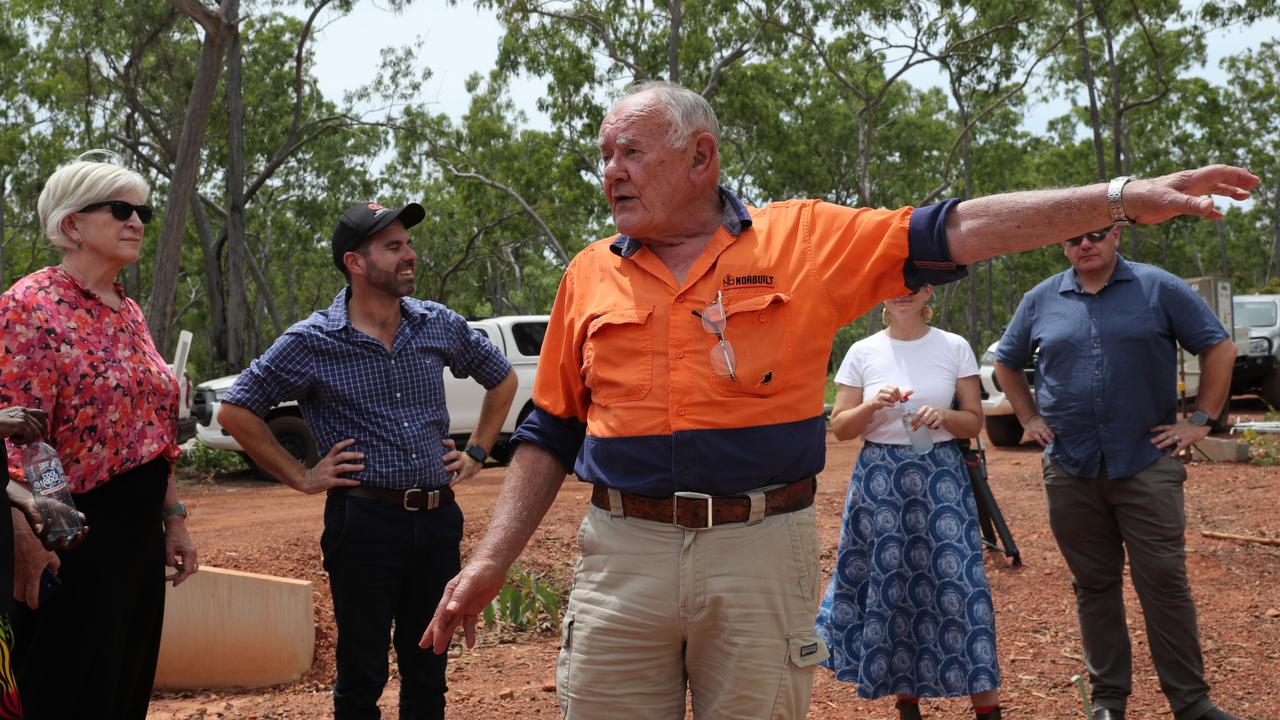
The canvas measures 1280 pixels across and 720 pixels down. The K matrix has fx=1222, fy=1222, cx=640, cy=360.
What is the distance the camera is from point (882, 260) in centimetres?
273

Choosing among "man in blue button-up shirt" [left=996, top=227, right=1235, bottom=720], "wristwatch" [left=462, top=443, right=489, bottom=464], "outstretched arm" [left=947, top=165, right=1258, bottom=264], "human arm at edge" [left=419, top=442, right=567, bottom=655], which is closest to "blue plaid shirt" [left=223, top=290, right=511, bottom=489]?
"wristwatch" [left=462, top=443, right=489, bottom=464]

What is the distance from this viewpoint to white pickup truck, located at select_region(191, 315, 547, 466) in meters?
13.5

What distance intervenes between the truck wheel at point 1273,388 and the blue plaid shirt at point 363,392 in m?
18.3

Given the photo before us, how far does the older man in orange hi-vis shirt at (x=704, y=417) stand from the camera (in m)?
2.70

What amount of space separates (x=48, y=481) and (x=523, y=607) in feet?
12.3

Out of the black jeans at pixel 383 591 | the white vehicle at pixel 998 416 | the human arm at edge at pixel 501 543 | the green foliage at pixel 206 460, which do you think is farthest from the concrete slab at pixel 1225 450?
the human arm at edge at pixel 501 543

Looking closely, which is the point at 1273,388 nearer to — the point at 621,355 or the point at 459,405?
the point at 459,405

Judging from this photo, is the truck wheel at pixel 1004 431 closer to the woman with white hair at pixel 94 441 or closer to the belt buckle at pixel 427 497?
the belt buckle at pixel 427 497

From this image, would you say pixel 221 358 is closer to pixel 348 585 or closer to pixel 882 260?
pixel 348 585

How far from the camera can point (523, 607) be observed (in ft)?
22.1

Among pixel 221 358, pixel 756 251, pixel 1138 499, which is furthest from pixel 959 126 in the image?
pixel 756 251

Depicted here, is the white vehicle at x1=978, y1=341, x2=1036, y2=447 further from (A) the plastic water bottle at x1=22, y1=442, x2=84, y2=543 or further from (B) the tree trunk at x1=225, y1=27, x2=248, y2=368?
(B) the tree trunk at x1=225, y1=27, x2=248, y2=368

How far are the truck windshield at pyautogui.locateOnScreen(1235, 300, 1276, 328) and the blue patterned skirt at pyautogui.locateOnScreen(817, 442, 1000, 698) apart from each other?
57.1ft

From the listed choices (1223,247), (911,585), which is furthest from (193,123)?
(1223,247)
